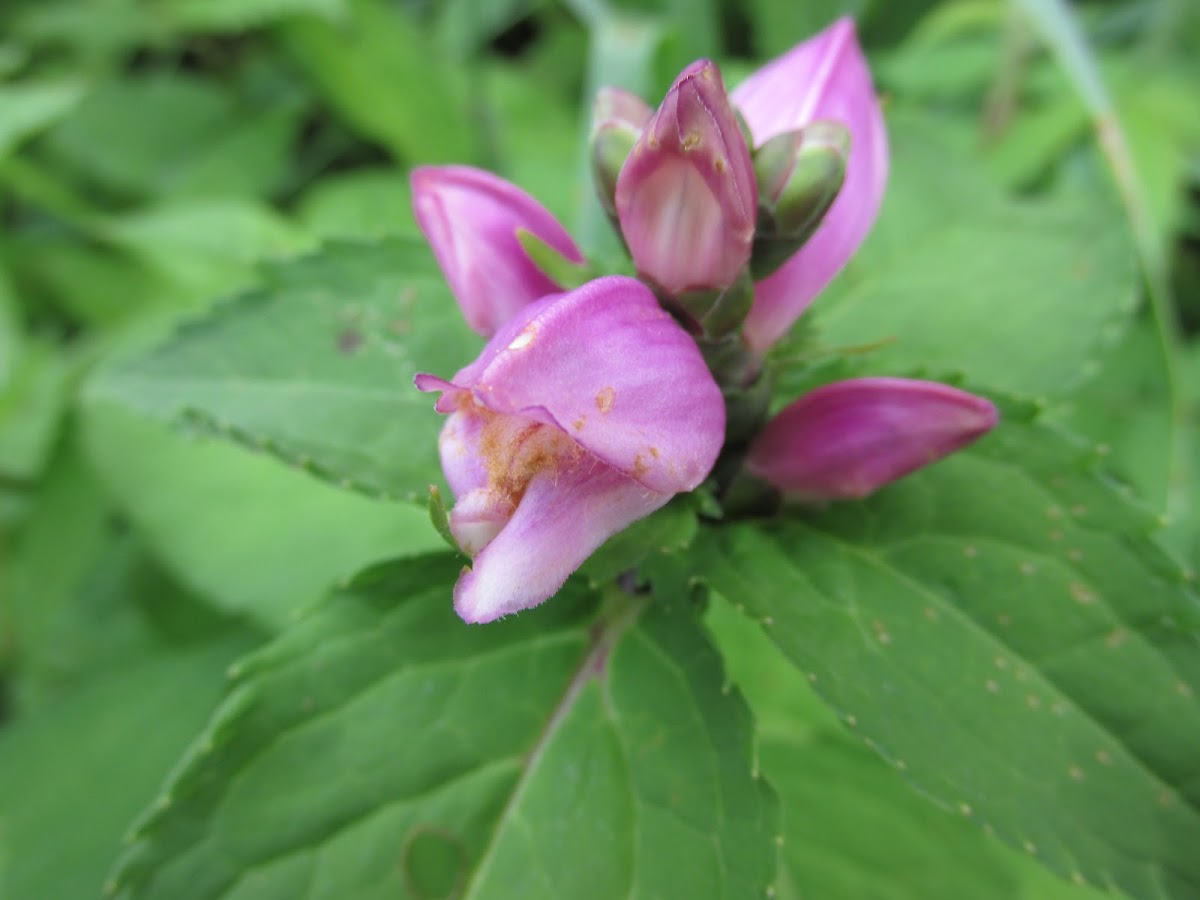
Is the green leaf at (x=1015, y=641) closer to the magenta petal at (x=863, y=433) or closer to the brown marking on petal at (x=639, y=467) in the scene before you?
the magenta petal at (x=863, y=433)

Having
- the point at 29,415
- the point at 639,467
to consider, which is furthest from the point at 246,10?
the point at 639,467

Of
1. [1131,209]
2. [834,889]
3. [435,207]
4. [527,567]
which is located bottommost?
[834,889]

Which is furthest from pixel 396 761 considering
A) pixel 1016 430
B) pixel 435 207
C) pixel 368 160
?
pixel 368 160

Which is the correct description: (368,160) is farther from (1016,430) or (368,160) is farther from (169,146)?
(1016,430)

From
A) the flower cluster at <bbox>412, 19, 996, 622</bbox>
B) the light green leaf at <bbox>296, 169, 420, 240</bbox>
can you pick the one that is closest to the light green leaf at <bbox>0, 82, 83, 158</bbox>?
the light green leaf at <bbox>296, 169, 420, 240</bbox>

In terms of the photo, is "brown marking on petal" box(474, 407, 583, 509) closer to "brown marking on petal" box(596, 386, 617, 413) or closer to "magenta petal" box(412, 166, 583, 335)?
"brown marking on petal" box(596, 386, 617, 413)

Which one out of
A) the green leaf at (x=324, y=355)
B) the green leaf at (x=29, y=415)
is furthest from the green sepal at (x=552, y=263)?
the green leaf at (x=29, y=415)
